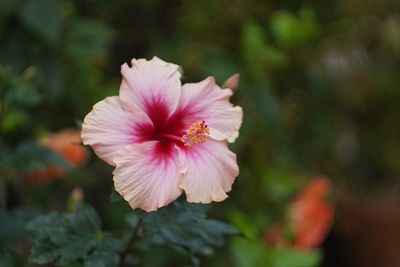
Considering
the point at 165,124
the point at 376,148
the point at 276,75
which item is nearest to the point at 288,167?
the point at 276,75

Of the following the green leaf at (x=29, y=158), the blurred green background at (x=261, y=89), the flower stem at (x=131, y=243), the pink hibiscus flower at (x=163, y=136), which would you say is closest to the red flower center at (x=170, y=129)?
the pink hibiscus flower at (x=163, y=136)

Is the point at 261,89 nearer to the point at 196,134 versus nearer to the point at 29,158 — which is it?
the point at 29,158

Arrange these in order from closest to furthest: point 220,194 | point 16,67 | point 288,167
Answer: point 220,194 → point 16,67 → point 288,167

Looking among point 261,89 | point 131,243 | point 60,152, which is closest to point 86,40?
point 60,152

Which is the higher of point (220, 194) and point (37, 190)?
point (220, 194)

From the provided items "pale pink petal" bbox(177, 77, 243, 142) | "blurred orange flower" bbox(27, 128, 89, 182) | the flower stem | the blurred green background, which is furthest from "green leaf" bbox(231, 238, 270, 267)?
"pale pink petal" bbox(177, 77, 243, 142)

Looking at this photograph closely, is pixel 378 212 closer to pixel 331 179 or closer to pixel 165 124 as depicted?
pixel 331 179

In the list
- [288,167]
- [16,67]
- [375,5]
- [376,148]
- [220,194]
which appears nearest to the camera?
[220,194]

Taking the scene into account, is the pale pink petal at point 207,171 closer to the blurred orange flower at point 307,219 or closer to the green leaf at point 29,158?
the green leaf at point 29,158
